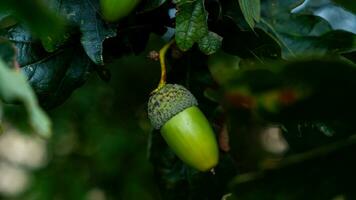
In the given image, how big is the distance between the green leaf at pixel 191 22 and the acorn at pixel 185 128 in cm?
12

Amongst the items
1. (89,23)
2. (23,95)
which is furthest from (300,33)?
(23,95)

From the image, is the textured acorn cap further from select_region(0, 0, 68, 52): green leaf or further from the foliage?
select_region(0, 0, 68, 52): green leaf

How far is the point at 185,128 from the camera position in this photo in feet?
4.25

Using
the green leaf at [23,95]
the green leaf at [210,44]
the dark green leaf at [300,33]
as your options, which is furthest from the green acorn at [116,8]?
the green leaf at [23,95]

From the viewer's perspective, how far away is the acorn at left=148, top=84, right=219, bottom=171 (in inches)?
50.1

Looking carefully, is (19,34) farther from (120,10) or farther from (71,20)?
(120,10)

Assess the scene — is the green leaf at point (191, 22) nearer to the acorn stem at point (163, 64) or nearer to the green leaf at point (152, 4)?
the green leaf at point (152, 4)

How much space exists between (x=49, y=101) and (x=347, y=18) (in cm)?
85

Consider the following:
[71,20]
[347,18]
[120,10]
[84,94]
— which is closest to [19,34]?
[71,20]

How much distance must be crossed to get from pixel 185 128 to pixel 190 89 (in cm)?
31

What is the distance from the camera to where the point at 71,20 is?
1.33 metres

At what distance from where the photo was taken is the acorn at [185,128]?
1273 mm

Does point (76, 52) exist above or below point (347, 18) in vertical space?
above

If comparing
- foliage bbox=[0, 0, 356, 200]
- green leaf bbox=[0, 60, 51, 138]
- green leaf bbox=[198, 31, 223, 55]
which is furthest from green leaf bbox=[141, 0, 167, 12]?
green leaf bbox=[0, 60, 51, 138]
